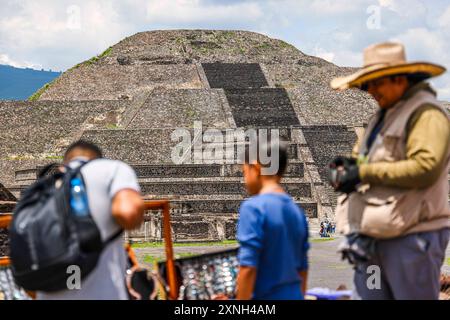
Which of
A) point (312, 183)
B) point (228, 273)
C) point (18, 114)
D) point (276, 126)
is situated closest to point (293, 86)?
point (276, 126)

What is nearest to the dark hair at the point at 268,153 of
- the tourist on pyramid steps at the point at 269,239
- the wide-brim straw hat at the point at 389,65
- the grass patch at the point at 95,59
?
the tourist on pyramid steps at the point at 269,239

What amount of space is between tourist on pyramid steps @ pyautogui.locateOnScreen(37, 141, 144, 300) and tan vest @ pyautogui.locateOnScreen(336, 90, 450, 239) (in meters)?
1.33

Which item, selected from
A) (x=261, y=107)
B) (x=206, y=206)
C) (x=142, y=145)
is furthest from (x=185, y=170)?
(x=261, y=107)

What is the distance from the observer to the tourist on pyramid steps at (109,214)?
4316 mm

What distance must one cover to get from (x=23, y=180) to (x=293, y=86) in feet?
68.0

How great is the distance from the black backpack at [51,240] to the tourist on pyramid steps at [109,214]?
66 mm

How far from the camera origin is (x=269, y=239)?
15.7 ft

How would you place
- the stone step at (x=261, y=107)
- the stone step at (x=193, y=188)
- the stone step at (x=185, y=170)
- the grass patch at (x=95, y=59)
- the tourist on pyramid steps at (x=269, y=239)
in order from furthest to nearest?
the grass patch at (x=95, y=59)
the stone step at (x=261, y=107)
the stone step at (x=185, y=170)
the stone step at (x=193, y=188)
the tourist on pyramid steps at (x=269, y=239)

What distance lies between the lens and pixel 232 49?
2426 inches

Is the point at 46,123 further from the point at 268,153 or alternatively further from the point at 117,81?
the point at 268,153

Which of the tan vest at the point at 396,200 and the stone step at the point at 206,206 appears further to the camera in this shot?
the stone step at the point at 206,206

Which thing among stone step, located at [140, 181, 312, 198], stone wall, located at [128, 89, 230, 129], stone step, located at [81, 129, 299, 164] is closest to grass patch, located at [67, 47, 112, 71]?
stone wall, located at [128, 89, 230, 129]

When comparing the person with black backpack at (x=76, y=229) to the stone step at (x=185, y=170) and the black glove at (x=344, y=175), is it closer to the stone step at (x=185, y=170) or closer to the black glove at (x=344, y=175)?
the black glove at (x=344, y=175)
